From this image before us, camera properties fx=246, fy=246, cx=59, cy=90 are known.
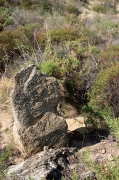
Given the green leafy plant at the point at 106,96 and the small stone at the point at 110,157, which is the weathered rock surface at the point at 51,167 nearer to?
the small stone at the point at 110,157

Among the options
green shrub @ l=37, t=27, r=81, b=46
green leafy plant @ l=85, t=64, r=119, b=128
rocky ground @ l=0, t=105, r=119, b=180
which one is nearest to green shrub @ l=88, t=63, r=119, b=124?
green leafy plant @ l=85, t=64, r=119, b=128

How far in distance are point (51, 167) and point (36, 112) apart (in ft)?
2.86

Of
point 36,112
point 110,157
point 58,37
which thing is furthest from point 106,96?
point 58,37

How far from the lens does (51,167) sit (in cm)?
299

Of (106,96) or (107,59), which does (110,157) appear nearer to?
(106,96)

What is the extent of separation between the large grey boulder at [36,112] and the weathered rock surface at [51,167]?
0.26m

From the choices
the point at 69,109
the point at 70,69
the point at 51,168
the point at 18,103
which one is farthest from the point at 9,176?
the point at 70,69

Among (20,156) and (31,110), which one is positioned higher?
(31,110)

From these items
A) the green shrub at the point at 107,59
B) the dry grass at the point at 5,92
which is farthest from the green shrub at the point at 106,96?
the dry grass at the point at 5,92

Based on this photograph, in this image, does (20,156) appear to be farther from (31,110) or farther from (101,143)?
(101,143)

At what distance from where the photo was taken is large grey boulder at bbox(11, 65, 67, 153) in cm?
340

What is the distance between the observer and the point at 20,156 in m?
3.74

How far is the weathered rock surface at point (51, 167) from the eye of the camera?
9.41 feet

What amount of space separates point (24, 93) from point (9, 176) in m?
1.10
